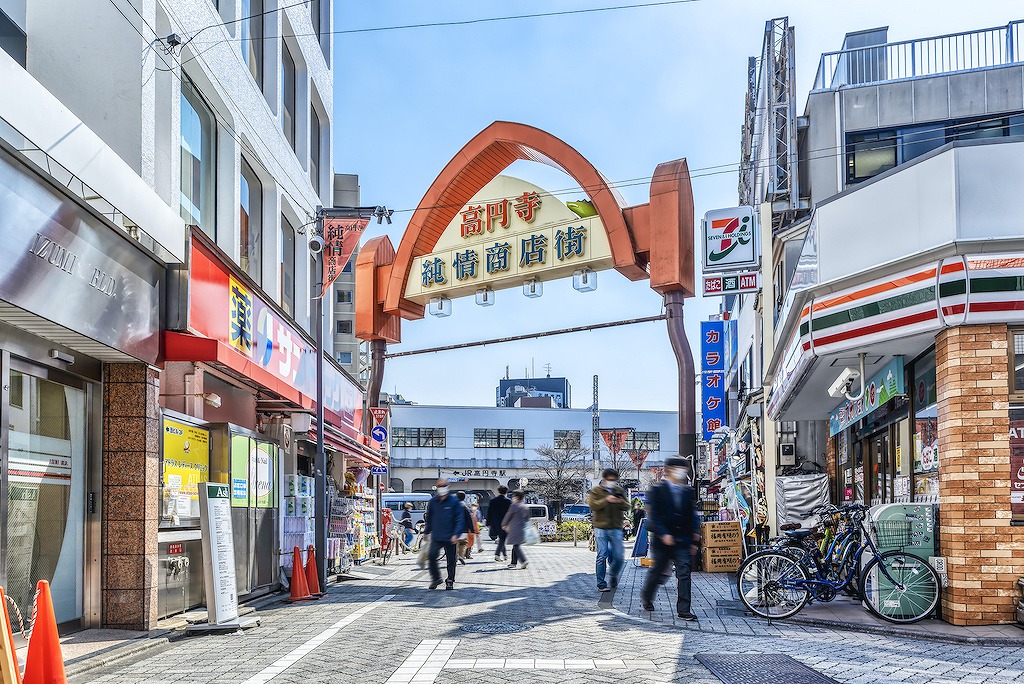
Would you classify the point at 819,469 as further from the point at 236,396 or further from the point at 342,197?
the point at 342,197

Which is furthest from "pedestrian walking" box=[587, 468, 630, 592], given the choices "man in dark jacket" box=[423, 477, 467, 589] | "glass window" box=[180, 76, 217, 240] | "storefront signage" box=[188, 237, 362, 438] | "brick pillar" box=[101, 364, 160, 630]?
"glass window" box=[180, 76, 217, 240]

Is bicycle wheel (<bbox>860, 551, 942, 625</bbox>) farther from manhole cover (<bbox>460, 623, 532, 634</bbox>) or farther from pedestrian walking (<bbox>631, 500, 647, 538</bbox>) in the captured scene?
pedestrian walking (<bbox>631, 500, 647, 538</bbox>)

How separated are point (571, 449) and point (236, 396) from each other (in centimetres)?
6152

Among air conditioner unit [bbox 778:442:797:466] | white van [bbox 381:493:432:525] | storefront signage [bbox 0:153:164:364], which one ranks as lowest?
white van [bbox 381:493:432:525]

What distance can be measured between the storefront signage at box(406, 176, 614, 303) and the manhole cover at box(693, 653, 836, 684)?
1423 cm

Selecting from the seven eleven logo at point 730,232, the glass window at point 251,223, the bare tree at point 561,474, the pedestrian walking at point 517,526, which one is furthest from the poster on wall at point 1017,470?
the bare tree at point 561,474

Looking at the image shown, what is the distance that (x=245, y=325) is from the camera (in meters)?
14.6

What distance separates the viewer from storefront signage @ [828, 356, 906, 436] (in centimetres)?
1372

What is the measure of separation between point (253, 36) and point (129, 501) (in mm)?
10096

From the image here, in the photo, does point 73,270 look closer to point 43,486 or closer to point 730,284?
point 43,486

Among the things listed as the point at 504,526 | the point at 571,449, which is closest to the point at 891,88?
the point at 504,526

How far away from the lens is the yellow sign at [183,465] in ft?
40.3

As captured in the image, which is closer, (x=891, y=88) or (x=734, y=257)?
(x=734, y=257)

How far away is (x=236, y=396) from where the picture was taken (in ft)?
54.0
